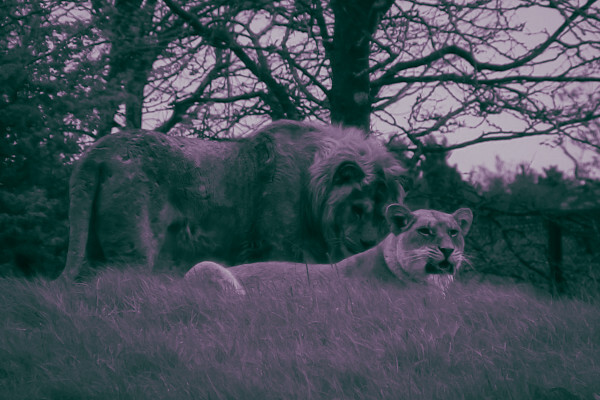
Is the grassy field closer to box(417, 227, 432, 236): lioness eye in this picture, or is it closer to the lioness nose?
the lioness nose

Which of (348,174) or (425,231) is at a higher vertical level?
(348,174)

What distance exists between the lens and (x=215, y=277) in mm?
4633

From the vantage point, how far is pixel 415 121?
7887 millimetres

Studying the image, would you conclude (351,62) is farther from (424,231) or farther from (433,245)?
(433,245)

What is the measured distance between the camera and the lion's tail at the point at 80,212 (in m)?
5.11

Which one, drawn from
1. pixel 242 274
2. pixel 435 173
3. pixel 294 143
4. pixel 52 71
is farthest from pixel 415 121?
pixel 52 71

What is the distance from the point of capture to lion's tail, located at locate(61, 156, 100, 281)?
5.11 meters

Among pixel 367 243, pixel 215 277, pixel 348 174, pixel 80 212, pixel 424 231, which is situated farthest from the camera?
pixel 348 174

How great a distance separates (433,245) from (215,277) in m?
1.68

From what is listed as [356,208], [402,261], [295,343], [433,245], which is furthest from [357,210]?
[295,343]

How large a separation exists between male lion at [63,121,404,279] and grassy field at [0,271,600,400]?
0.82 metres

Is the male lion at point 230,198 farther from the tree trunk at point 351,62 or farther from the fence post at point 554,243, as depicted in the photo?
the fence post at point 554,243

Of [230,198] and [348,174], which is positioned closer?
[348,174]

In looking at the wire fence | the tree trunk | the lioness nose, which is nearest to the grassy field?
the lioness nose
